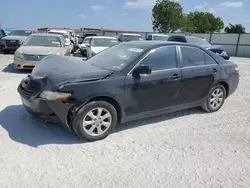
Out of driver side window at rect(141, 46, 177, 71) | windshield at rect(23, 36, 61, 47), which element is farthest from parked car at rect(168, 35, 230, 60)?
driver side window at rect(141, 46, 177, 71)

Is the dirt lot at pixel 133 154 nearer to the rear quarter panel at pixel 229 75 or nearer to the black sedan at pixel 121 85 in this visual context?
the black sedan at pixel 121 85

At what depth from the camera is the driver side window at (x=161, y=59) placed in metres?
3.95

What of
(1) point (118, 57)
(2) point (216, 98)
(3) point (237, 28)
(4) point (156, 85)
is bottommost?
(2) point (216, 98)

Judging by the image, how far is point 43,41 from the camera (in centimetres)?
948

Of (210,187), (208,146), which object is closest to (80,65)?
(208,146)

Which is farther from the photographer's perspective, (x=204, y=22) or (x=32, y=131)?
(x=204, y=22)

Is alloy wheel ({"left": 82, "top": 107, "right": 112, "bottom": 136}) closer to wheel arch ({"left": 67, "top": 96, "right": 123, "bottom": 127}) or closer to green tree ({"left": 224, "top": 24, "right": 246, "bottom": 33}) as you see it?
wheel arch ({"left": 67, "top": 96, "right": 123, "bottom": 127})

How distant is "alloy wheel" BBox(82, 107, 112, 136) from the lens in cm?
344

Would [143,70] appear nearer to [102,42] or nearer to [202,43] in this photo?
[102,42]

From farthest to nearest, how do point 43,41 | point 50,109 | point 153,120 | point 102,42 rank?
point 102,42 < point 43,41 < point 153,120 < point 50,109

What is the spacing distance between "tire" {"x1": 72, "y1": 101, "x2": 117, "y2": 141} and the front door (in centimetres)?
31

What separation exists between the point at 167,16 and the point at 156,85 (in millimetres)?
34428

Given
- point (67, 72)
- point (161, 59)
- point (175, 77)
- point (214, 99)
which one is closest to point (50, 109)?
point (67, 72)

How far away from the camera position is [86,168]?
9.29 ft
